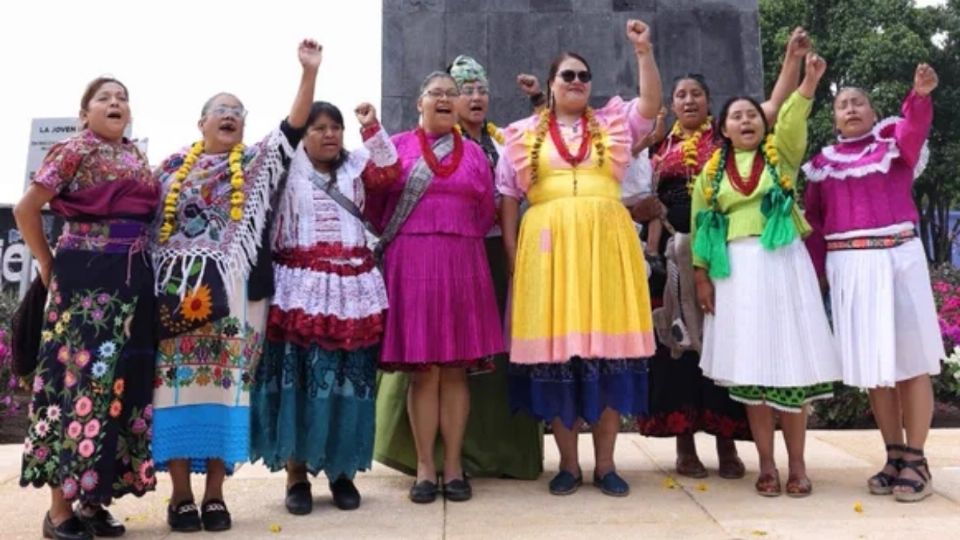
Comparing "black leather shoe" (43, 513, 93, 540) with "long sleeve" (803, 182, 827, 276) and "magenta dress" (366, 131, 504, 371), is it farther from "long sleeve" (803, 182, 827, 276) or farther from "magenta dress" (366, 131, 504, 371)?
"long sleeve" (803, 182, 827, 276)

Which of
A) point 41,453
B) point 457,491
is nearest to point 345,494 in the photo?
point 457,491

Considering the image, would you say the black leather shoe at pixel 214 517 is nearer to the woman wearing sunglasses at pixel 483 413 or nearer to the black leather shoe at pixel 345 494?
the black leather shoe at pixel 345 494

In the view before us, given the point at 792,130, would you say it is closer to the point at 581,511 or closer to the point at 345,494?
the point at 581,511

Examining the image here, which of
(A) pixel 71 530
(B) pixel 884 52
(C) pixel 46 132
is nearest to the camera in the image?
(A) pixel 71 530

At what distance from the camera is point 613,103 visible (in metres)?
4.41

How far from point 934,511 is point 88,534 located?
11.6 ft

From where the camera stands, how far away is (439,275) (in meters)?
4.13

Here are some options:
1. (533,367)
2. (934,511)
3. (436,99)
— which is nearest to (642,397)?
(533,367)

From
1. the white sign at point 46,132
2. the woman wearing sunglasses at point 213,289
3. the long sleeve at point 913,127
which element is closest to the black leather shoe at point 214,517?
the woman wearing sunglasses at point 213,289

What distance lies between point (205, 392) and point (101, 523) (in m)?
0.70

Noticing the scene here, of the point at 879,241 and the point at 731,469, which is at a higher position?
the point at 879,241

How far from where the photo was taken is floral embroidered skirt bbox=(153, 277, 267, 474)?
142 inches

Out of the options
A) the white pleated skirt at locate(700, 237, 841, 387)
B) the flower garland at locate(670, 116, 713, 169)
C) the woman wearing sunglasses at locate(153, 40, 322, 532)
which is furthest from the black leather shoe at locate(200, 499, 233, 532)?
the flower garland at locate(670, 116, 713, 169)

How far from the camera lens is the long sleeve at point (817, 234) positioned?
4454mm
